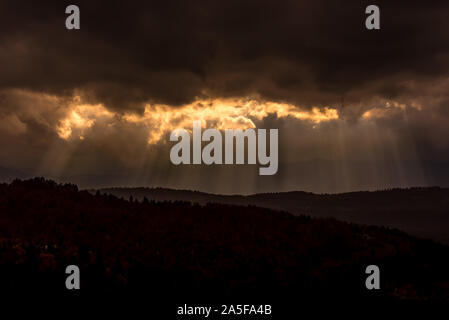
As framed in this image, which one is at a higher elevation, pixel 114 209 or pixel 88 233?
Result: pixel 114 209

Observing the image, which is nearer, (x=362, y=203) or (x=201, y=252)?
(x=201, y=252)

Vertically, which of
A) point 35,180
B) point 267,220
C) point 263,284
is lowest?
point 263,284

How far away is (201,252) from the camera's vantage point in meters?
31.6

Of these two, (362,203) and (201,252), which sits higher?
(362,203)

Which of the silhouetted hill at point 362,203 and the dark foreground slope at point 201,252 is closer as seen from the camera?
the dark foreground slope at point 201,252

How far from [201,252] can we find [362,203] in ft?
384

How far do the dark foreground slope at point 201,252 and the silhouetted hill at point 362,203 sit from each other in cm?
7096

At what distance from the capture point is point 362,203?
139125 mm

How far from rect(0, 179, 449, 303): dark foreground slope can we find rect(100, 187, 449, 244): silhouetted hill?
70961mm

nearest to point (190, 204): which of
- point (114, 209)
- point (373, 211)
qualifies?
point (114, 209)

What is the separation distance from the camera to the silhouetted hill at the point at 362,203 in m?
115

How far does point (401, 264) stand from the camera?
108 feet
